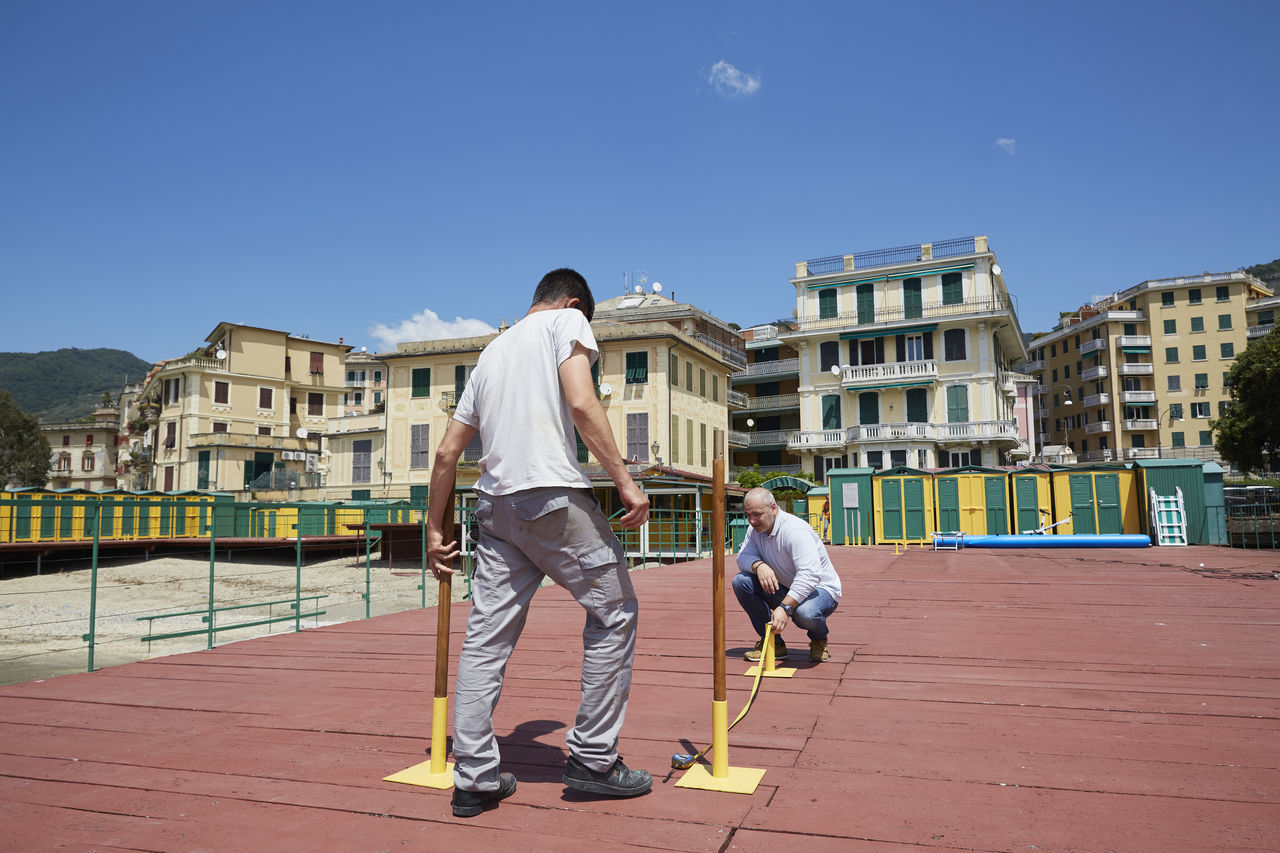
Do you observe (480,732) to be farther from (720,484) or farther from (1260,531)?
(1260,531)

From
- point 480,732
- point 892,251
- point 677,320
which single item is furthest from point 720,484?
point 677,320

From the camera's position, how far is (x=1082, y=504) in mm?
20875

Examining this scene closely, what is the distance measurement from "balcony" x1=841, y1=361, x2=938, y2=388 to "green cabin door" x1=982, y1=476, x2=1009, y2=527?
14394mm

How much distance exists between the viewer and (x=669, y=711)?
3.67 meters

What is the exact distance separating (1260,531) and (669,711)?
19.5 m

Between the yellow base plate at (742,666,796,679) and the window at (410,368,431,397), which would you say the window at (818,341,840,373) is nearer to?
the window at (410,368,431,397)

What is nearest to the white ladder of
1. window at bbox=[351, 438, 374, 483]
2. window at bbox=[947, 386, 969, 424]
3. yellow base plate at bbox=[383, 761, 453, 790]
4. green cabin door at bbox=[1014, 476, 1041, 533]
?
green cabin door at bbox=[1014, 476, 1041, 533]

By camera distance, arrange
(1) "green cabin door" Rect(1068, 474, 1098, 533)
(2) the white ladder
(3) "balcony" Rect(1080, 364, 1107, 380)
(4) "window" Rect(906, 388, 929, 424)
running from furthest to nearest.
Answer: (3) "balcony" Rect(1080, 364, 1107, 380) → (4) "window" Rect(906, 388, 929, 424) → (1) "green cabin door" Rect(1068, 474, 1098, 533) → (2) the white ladder

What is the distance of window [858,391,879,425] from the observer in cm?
3750

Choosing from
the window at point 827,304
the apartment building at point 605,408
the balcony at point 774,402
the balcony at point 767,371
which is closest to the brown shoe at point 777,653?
the apartment building at point 605,408

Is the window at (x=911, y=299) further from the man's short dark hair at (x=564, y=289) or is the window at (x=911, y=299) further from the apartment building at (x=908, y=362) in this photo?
the man's short dark hair at (x=564, y=289)

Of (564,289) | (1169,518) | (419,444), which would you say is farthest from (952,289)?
(564,289)

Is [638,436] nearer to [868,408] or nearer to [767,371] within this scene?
[868,408]

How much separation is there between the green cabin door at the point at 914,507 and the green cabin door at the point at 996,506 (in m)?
1.64
